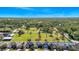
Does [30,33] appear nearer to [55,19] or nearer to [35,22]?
[35,22]

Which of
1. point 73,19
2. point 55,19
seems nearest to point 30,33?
point 55,19
